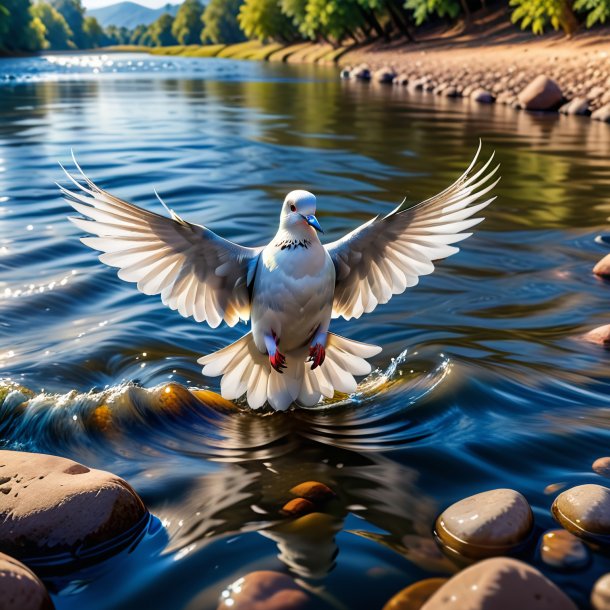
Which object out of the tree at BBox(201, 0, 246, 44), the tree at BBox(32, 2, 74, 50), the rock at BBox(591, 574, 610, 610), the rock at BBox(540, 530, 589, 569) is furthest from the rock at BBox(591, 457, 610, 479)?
the tree at BBox(32, 2, 74, 50)

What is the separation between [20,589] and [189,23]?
522 ft

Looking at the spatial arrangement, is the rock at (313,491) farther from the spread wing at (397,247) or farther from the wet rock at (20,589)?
the spread wing at (397,247)

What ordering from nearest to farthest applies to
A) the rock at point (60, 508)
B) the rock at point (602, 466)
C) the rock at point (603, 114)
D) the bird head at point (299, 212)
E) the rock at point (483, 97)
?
the rock at point (60, 508) → the rock at point (602, 466) → the bird head at point (299, 212) → the rock at point (603, 114) → the rock at point (483, 97)

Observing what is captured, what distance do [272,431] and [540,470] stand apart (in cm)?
184

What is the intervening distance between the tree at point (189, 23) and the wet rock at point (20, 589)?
156913mm

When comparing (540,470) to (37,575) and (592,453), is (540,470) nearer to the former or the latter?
(592,453)

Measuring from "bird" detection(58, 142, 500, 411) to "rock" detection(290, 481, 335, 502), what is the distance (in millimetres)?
1015

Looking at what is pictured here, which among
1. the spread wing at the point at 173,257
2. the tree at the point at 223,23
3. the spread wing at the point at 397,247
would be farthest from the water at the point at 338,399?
the tree at the point at 223,23

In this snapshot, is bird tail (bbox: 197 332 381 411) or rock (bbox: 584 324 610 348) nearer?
bird tail (bbox: 197 332 381 411)

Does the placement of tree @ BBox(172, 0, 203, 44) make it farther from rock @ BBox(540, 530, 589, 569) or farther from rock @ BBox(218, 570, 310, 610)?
rock @ BBox(218, 570, 310, 610)

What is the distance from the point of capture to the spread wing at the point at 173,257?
16.5 ft

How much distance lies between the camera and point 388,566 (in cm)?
383

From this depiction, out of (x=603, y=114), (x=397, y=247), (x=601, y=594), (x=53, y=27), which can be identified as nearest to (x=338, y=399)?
(x=397, y=247)

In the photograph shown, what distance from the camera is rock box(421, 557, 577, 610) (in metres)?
3.13
